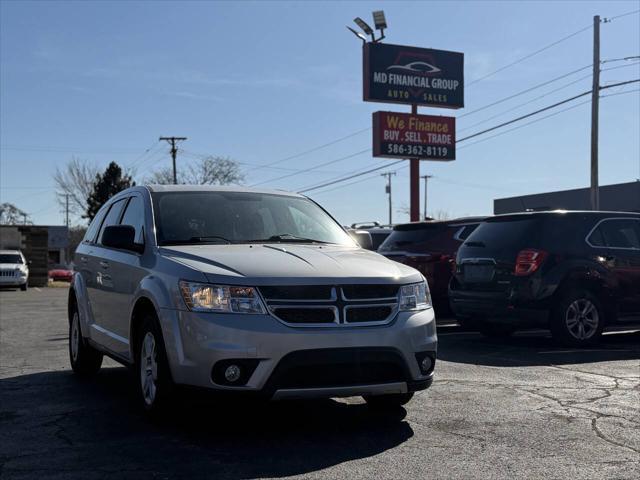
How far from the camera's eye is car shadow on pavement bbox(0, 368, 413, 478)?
447 centimetres

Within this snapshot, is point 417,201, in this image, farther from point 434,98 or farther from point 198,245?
point 198,245

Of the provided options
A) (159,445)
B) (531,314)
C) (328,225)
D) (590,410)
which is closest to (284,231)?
(328,225)

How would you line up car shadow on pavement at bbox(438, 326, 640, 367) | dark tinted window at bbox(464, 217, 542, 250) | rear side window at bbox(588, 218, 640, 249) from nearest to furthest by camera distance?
1. car shadow on pavement at bbox(438, 326, 640, 367)
2. dark tinted window at bbox(464, 217, 542, 250)
3. rear side window at bbox(588, 218, 640, 249)

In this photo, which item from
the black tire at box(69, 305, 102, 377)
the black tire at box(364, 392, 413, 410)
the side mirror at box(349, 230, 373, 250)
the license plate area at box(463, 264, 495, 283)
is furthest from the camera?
the license plate area at box(463, 264, 495, 283)

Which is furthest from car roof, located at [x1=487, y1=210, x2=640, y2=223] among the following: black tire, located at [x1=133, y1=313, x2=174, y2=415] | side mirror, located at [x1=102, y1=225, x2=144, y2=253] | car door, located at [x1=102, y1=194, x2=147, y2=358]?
black tire, located at [x1=133, y1=313, x2=174, y2=415]

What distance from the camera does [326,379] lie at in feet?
16.3

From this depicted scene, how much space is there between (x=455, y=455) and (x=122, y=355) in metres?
2.84

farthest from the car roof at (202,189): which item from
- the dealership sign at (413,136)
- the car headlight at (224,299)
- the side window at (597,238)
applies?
the dealership sign at (413,136)

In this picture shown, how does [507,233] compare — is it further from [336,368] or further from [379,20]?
[379,20]

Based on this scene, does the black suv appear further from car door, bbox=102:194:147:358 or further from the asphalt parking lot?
car door, bbox=102:194:147:358

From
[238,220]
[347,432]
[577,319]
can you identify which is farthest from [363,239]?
[577,319]

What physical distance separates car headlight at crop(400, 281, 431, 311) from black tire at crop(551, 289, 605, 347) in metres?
4.43

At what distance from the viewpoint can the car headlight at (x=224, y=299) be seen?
4926 mm

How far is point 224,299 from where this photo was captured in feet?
16.3
